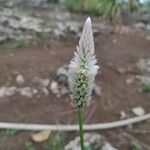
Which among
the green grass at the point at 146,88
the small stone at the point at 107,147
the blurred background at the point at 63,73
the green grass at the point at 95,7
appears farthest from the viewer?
the green grass at the point at 95,7

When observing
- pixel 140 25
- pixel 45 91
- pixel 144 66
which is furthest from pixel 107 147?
pixel 140 25

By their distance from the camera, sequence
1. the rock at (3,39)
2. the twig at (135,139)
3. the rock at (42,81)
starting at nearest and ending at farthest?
the twig at (135,139), the rock at (42,81), the rock at (3,39)

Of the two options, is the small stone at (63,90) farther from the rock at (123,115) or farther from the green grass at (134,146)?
the green grass at (134,146)

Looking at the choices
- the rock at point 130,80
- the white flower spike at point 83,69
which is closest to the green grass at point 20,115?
the rock at point 130,80

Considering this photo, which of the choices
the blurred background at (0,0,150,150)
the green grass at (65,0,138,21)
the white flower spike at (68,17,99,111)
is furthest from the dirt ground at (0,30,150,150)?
the white flower spike at (68,17,99,111)

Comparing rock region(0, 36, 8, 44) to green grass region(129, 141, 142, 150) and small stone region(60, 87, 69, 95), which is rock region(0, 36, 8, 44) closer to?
small stone region(60, 87, 69, 95)

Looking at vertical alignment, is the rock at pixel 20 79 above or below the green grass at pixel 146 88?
above

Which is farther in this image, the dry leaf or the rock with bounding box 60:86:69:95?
the rock with bounding box 60:86:69:95
